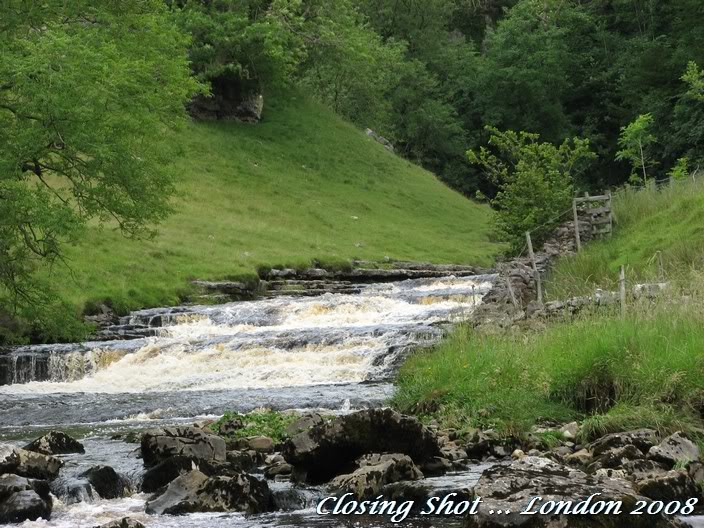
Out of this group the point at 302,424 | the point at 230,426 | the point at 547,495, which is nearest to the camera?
the point at 547,495

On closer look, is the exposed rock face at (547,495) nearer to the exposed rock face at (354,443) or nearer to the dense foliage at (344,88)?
the exposed rock face at (354,443)

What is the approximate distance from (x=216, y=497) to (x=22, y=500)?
2.06 m

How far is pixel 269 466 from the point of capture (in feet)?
36.3

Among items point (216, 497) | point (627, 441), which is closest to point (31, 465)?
point (216, 497)

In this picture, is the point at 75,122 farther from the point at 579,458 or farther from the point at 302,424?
the point at 579,458

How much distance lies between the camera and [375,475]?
384 inches

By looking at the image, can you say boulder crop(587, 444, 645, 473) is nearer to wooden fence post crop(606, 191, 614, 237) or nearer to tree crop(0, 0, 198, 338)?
tree crop(0, 0, 198, 338)

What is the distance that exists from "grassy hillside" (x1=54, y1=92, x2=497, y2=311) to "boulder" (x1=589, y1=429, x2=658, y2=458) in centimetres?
1897

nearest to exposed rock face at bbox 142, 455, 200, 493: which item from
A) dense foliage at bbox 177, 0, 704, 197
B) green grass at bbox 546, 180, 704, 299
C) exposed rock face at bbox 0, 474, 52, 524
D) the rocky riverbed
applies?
the rocky riverbed

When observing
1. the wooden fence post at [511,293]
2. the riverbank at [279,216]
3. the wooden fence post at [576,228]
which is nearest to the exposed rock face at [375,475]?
the wooden fence post at [511,293]

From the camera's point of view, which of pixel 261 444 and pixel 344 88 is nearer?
pixel 261 444

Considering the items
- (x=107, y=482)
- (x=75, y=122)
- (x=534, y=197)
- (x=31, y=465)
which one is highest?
(x=75, y=122)

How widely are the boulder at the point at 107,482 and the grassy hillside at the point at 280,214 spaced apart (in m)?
16.5

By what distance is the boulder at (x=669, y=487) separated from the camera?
8.30 m
